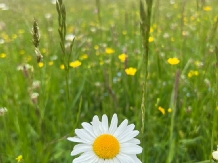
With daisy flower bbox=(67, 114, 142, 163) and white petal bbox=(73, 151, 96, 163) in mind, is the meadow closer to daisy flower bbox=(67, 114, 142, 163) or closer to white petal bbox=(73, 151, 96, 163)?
daisy flower bbox=(67, 114, 142, 163)

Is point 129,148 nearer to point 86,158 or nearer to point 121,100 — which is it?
point 86,158

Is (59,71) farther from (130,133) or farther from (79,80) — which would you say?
(130,133)

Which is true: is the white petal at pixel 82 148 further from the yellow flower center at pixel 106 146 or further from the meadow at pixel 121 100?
the meadow at pixel 121 100

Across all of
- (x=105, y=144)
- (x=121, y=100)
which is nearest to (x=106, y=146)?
(x=105, y=144)

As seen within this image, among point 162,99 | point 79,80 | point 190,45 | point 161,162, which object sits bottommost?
point 161,162

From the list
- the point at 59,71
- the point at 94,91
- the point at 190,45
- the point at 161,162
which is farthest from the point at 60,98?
the point at 190,45

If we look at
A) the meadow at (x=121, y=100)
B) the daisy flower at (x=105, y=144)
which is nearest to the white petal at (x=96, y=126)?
the daisy flower at (x=105, y=144)
